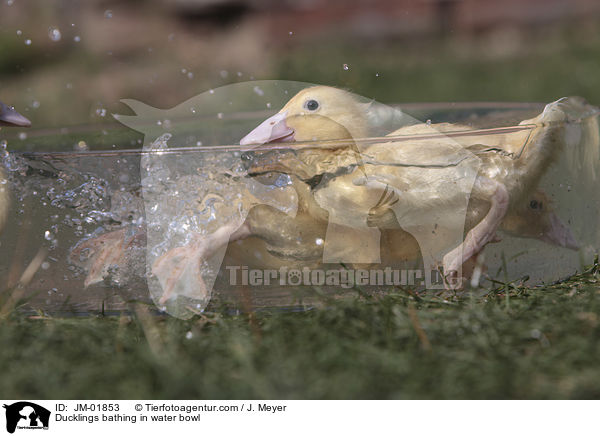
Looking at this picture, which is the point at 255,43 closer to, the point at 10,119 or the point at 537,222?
the point at 10,119

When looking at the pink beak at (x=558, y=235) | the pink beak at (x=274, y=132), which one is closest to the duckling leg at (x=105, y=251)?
the pink beak at (x=274, y=132)

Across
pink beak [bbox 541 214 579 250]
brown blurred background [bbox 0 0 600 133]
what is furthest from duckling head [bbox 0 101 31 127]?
brown blurred background [bbox 0 0 600 133]

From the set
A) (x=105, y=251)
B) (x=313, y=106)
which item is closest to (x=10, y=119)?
(x=105, y=251)

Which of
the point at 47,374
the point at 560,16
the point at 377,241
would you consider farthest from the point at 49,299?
the point at 560,16

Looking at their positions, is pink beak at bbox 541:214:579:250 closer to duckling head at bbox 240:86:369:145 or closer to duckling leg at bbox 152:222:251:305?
duckling head at bbox 240:86:369:145
